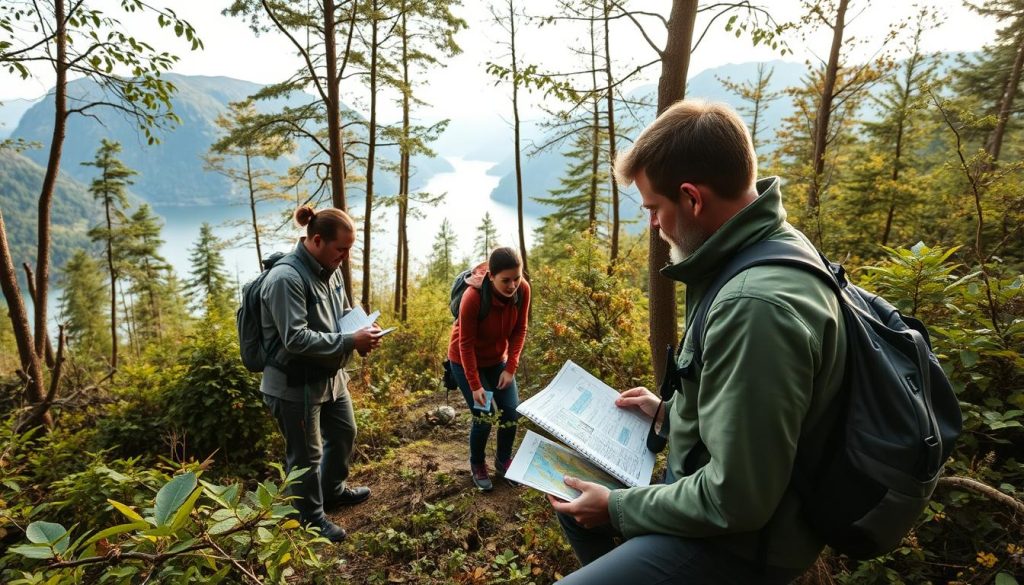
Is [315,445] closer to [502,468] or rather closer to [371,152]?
[502,468]

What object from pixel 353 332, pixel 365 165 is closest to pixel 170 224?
pixel 365 165

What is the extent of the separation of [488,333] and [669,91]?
2.23 m

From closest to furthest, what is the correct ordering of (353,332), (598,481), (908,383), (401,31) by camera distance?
(908,383)
(598,481)
(353,332)
(401,31)

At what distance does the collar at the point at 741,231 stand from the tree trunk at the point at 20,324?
699cm

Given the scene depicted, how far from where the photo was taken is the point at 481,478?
402 cm

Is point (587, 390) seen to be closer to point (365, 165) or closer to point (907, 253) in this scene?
point (907, 253)

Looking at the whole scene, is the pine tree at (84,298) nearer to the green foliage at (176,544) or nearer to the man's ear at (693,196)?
the green foliage at (176,544)

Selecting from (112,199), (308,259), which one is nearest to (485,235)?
(112,199)

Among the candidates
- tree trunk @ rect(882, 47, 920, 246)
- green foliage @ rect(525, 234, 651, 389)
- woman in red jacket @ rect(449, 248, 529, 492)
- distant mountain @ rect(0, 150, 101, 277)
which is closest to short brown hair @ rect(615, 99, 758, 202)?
woman in red jacket @ rect(449, 248, 529, 492)

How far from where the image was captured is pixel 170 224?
123 metres

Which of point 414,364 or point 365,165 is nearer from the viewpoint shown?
point 414,364

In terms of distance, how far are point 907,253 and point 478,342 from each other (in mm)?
2910

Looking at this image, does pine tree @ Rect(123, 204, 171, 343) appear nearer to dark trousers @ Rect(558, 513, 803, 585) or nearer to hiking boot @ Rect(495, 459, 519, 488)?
hiking boot @ Rect(495, 459, 519, 488)

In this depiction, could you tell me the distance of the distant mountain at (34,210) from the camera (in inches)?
3465
